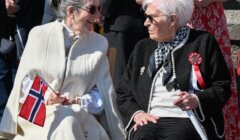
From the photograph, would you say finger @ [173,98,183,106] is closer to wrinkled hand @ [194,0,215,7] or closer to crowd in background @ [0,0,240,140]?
crowd in background @ [0,0,240,140]

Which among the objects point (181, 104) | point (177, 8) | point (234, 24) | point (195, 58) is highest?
point (177, 8)

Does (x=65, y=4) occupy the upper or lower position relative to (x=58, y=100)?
upper

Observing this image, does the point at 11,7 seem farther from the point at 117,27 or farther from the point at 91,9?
the point at 91,9

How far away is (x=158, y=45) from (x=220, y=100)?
22.5 inches

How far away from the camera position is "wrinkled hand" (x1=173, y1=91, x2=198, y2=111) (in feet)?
14.5

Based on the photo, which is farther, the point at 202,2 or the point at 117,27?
the point at 117,27

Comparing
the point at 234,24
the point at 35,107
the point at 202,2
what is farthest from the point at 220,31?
the point at 35,107

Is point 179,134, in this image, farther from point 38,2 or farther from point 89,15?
point 38,2

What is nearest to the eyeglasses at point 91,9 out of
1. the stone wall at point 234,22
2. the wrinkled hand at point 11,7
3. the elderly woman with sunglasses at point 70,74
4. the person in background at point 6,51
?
the elderly woman with sunglasses at point 70,74

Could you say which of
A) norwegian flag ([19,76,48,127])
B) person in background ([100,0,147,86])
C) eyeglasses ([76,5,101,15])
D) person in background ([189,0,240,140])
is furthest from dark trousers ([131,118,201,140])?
person in background ([100,0,147,86])

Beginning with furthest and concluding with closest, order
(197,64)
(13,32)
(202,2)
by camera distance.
Result: (13,32) → (202,2) → (197,64)

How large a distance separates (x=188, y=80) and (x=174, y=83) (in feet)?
0.30

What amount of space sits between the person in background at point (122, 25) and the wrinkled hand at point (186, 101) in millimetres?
1456

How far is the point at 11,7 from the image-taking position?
20.6 ft
